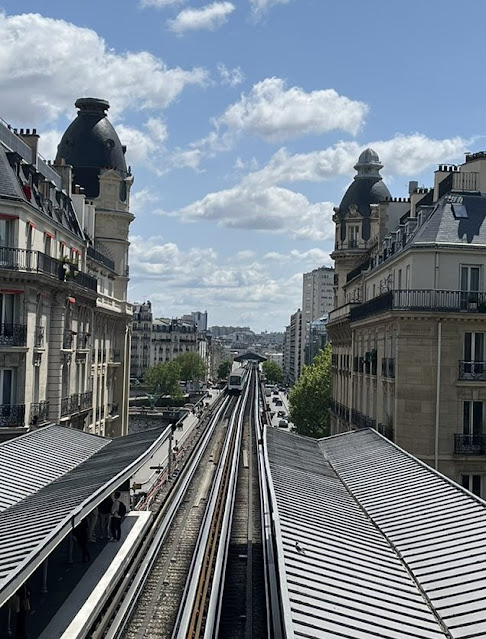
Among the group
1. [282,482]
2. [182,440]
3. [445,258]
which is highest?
[445,258]

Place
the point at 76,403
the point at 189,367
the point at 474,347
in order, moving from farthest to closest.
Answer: the point at 189,367 → the point at 76,403 → the point at 474,347

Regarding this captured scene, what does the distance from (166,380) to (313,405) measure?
219 ft

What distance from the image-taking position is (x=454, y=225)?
115ft

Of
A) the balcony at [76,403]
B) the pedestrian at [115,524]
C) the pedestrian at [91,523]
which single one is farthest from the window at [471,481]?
the balcony at [76,403]

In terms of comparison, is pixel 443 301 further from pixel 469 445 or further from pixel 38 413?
pixel 38 413

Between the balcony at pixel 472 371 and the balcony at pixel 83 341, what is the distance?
2141 cm

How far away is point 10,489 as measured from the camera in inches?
855

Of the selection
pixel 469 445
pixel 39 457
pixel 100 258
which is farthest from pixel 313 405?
Answer: pixel 39 457

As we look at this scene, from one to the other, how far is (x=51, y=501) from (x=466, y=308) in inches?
793

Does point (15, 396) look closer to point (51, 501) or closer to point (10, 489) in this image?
point (10, 489)

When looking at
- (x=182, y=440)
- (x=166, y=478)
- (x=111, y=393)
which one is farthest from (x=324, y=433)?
(x=166, y=478)

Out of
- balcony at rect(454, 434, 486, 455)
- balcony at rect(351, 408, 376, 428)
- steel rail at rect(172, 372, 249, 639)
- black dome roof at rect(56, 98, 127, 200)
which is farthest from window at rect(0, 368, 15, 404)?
black dome roof at rect(56, 98, 127, 200)

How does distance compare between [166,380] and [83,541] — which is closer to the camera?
[83,541]

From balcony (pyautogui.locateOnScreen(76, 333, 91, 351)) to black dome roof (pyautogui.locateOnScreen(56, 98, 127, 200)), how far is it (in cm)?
1672
